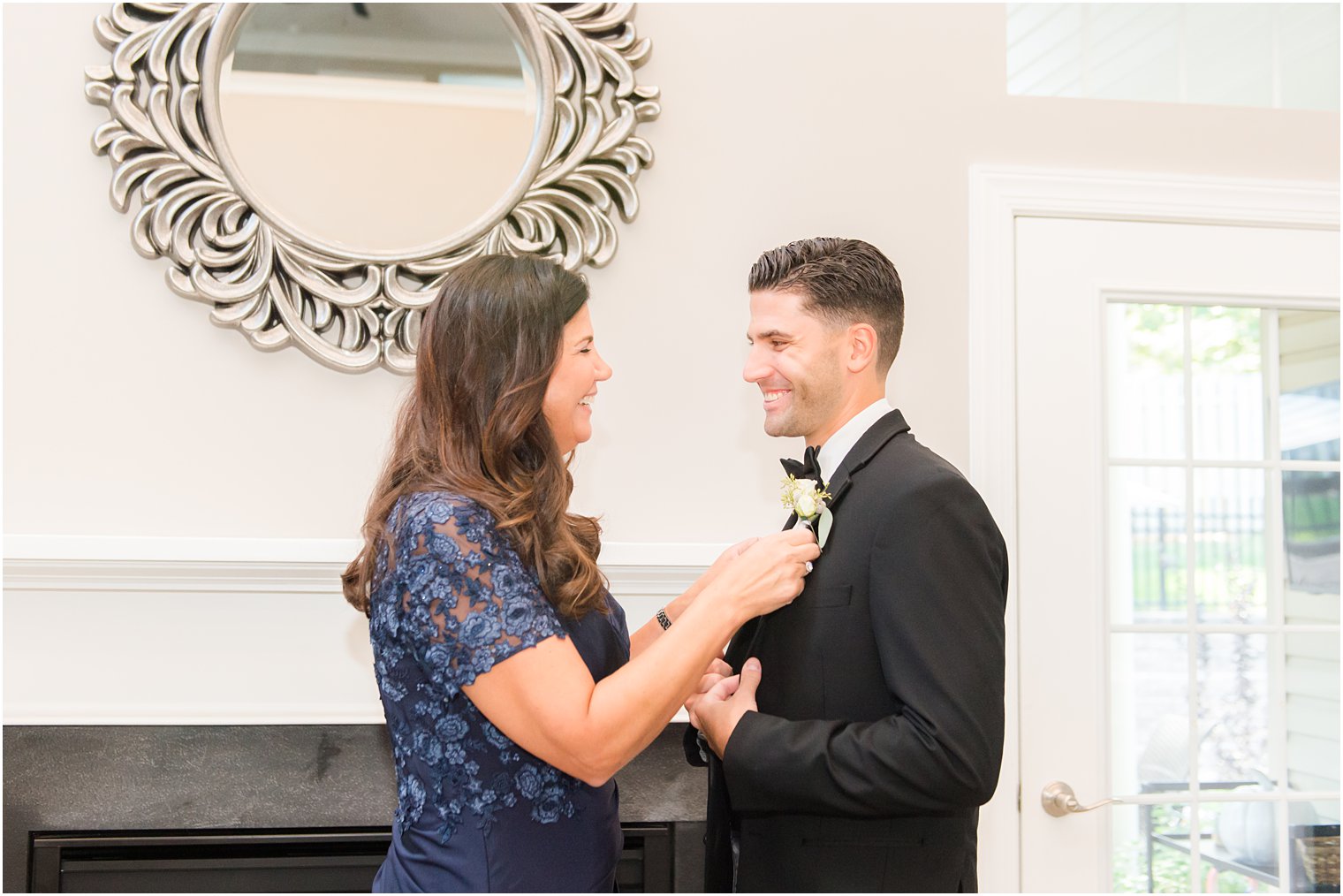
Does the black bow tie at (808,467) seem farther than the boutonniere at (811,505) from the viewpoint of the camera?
Yes

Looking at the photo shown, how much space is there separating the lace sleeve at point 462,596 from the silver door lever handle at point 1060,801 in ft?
4.96

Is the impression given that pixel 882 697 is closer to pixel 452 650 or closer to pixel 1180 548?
pixel 452 650

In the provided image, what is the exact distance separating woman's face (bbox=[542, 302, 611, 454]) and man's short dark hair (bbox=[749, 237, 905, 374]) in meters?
0.35

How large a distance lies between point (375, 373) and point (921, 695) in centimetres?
142

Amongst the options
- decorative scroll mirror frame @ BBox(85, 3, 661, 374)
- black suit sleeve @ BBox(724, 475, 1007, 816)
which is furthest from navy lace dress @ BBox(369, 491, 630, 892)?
decorative scroll mirror frame @ BBox(85, 3, 661, 374)

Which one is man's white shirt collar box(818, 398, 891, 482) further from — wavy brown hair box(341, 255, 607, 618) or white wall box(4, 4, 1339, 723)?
white wall box(4, 4, 1339, 723)

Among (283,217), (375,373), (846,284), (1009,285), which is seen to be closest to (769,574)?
Answer: (846,284)

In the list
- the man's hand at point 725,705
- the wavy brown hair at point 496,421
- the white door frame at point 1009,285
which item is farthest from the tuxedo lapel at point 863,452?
the white door frame at point 1009,285

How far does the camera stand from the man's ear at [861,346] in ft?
5.61

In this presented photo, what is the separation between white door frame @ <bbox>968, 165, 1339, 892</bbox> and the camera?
2416 millimetres

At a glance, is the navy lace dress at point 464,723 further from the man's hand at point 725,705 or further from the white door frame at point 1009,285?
the white door frame at point 1009,285

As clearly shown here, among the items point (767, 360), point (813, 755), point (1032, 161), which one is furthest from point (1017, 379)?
point (813, 755)

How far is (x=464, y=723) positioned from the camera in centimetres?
145

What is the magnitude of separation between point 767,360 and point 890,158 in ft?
3.23
